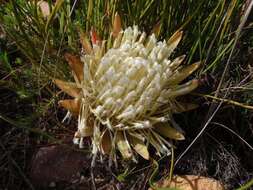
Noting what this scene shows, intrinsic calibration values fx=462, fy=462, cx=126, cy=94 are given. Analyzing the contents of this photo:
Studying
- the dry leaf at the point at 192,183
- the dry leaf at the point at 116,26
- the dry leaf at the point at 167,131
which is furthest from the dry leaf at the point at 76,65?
the dry leaf at the point at 192,183

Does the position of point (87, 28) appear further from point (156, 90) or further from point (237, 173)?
point (237, 173)

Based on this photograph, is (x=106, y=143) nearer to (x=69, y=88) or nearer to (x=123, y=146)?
(x=123, y=146)

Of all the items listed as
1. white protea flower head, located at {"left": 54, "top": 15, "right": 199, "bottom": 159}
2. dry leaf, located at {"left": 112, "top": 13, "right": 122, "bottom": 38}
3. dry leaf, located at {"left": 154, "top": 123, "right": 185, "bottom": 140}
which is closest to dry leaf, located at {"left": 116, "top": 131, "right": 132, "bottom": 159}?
white protea flower head, located at {"left": 54, "top": 15, "right": 199, "bottom": 159}

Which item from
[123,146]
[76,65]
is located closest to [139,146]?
[123,146]

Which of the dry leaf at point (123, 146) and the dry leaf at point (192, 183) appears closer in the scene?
the dry leaf at point (123, 146)

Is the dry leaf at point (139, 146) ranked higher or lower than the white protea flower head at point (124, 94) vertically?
lower

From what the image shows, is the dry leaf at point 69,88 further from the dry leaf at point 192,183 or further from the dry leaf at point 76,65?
the dry leaf at point 192,183

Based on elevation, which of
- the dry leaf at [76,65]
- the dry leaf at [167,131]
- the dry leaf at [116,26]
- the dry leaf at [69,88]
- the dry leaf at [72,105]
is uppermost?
the dry leaf at [116,26]

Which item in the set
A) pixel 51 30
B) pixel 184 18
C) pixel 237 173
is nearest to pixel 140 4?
pixel 184 18

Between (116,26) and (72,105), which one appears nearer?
(72,105)

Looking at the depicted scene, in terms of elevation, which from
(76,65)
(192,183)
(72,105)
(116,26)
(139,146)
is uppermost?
(116,26)
